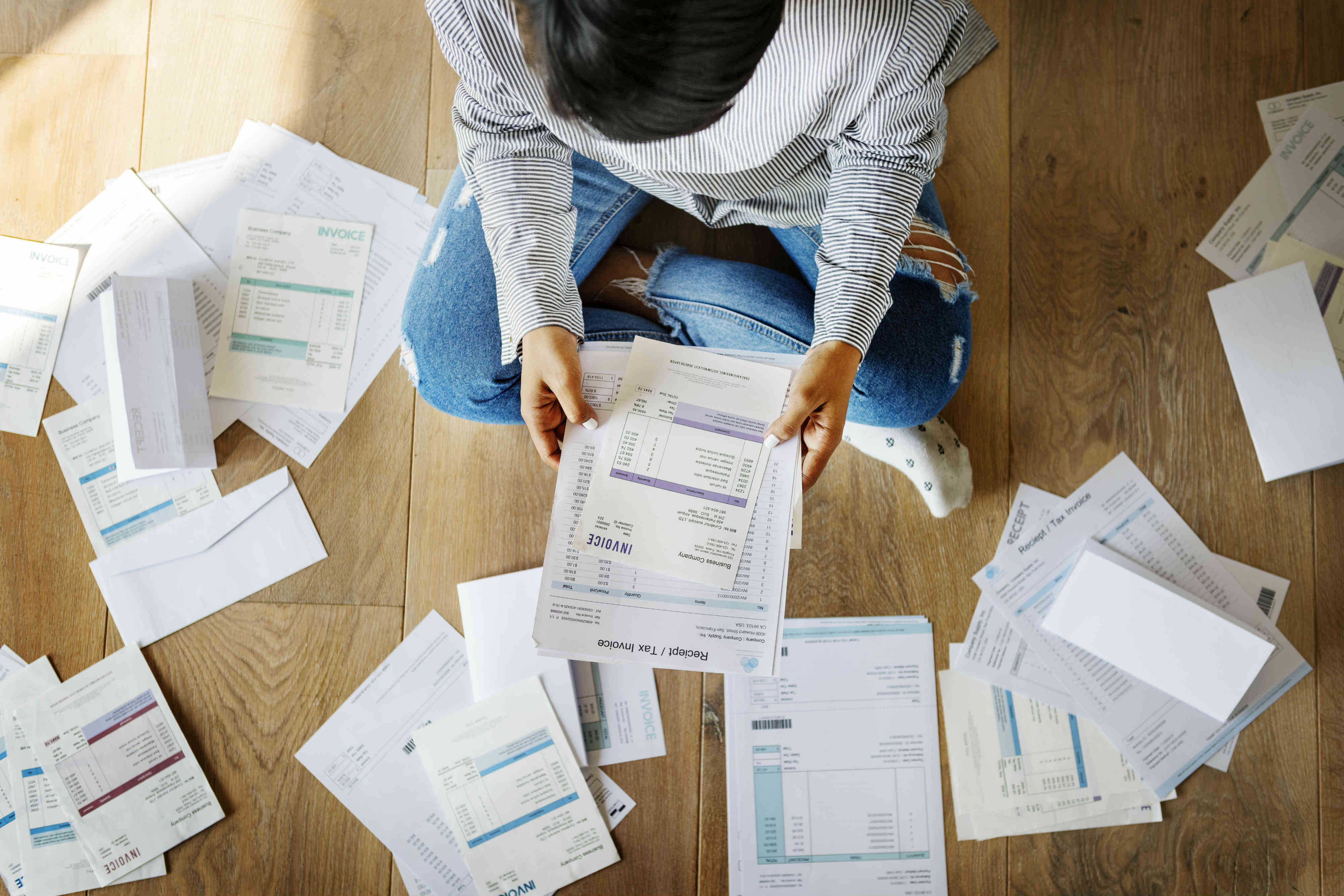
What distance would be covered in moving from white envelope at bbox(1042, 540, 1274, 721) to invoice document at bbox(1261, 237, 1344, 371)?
1.25ft

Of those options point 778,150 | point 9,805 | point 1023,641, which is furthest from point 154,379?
point 1023,641

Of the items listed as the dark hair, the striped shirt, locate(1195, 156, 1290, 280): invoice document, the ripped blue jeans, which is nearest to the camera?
the dark hair

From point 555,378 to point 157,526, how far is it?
0.66 m

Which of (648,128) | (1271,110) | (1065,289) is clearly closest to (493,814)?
(648,128)

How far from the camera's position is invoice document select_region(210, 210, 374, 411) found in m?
1.09

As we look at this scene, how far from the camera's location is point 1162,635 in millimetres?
1010

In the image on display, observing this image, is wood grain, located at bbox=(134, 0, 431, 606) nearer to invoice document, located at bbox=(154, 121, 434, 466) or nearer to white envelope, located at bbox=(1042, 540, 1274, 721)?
invoice document, located at bbox=(154, 121, 434, 466)

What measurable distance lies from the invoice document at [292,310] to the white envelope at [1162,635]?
3.22ft

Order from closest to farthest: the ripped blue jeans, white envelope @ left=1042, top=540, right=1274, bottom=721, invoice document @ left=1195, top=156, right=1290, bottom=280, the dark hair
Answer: the dark hair, the ripped blue jeans, white envelope @ left=1042, top=540, right=1274, bottom=721, invoice document @ left=1195, top=156, right=1290, bottom=280

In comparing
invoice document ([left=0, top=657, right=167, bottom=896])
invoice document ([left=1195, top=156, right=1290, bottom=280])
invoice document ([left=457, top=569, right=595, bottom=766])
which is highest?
invoice document ([left=1195, top=156, right=1290, bottom=280])

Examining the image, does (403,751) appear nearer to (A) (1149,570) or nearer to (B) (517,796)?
(B) (517,796)

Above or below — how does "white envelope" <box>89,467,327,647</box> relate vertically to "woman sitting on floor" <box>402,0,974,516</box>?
below

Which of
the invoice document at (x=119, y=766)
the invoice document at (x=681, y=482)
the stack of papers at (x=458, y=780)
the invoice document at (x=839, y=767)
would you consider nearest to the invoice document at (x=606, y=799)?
the stack of papers at (x=458, y=780)

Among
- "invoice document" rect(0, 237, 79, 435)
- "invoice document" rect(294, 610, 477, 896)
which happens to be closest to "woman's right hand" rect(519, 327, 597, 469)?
"invoice document" rect(294, 610, 477, 896)
